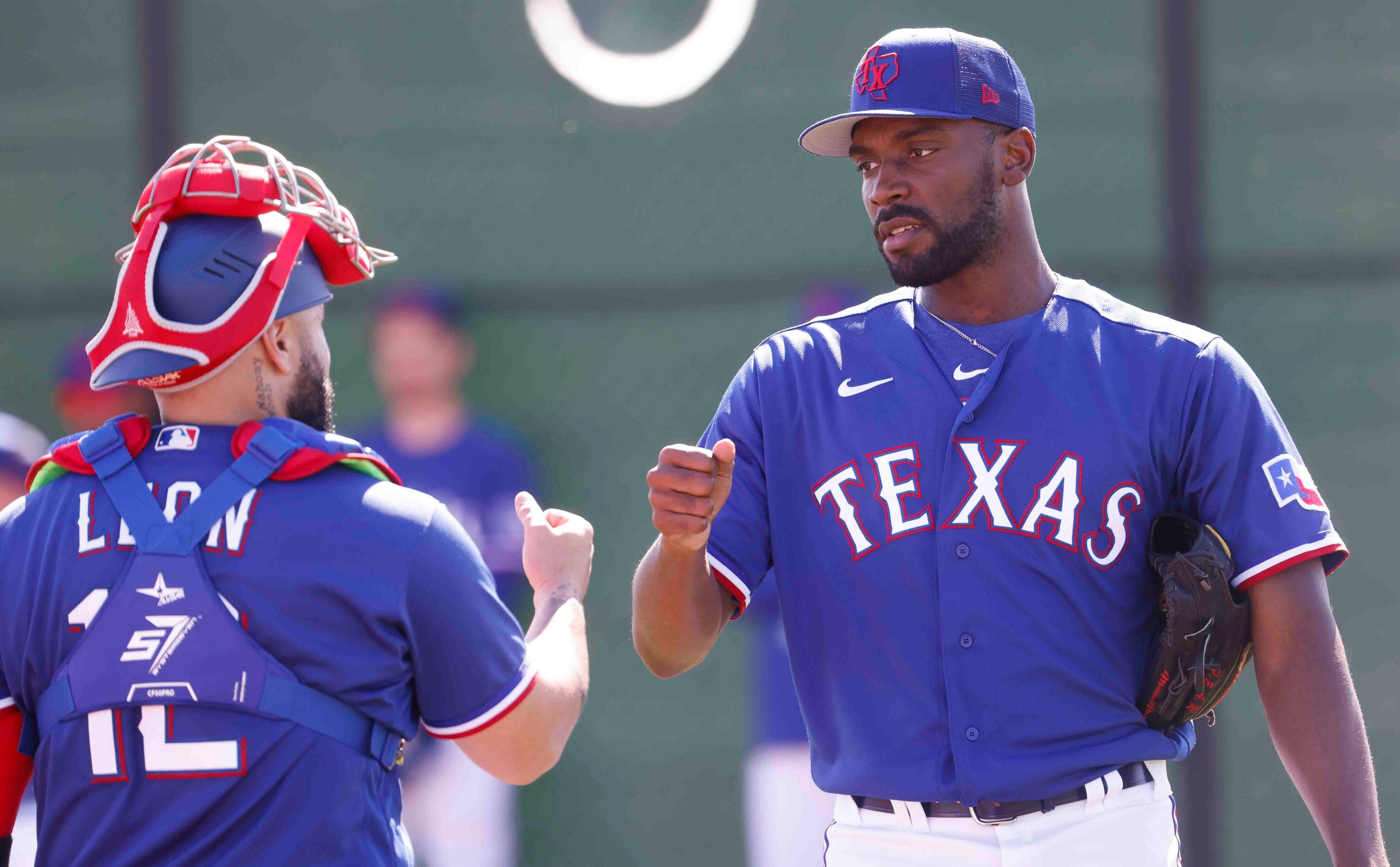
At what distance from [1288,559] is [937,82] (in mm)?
974

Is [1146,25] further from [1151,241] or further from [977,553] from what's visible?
[977,553]

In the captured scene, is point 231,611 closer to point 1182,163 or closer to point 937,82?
point 937,82

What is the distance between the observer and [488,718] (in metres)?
1.94

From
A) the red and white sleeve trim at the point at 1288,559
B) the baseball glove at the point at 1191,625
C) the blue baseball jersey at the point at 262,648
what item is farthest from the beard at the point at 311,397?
the red and white sleeve trim at the point at 1288,559

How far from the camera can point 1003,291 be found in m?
2.52

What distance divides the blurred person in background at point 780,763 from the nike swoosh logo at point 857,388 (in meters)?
2.00

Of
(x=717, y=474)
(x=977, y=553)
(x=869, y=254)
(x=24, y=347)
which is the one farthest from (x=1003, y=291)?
(x=24, y=347)

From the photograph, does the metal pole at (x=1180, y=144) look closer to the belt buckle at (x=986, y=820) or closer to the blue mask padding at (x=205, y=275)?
the belt buckle at (x=986, y=820)

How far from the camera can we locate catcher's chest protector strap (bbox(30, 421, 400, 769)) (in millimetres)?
1789

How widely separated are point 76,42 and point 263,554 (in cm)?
454

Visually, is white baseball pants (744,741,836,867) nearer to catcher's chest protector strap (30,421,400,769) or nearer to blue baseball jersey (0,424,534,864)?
blue baseball jersey (0,424,534,864)

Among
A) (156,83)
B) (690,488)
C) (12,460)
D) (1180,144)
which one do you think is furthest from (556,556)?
(156,83)

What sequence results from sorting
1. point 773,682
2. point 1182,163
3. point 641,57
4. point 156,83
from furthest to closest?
point 156,83 → point 641,57 → point 1182,163 → point 773,682

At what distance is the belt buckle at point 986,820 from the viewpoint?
7.25 feet
